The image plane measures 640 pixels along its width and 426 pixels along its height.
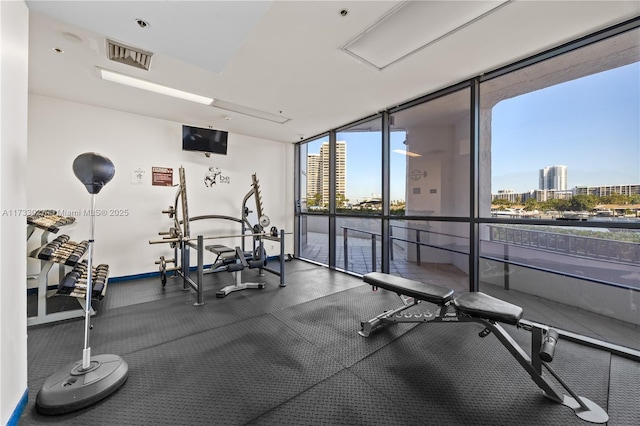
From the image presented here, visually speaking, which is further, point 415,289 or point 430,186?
point 430,186

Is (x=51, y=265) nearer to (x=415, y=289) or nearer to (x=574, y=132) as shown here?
(x=415, y=289)

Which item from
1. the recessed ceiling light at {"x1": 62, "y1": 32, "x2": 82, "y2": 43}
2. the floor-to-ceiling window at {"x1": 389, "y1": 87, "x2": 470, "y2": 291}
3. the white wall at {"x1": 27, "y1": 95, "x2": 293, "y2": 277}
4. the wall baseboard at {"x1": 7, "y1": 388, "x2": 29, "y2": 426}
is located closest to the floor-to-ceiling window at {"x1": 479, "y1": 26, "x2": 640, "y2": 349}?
the floor-to-ceiling window at {"x1": 389, "y1": 87, "x2": 470, "y2": 291}

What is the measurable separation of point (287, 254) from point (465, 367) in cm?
445

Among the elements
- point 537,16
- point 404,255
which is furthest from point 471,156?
point 404,255

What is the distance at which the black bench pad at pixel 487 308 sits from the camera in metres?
1.76

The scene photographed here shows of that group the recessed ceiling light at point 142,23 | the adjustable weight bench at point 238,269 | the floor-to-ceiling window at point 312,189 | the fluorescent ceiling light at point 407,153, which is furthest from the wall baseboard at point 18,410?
the fluorescent ceiling light at point 407,153

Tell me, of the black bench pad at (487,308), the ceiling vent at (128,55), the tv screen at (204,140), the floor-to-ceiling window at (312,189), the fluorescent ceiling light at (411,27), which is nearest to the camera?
the black bench pad at (487,308)

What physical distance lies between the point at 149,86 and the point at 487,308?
437cm

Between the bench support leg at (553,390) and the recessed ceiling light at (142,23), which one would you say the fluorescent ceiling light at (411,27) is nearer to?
the recessed ceiling light at (142,23)

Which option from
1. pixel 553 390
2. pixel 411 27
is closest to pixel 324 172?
pixel 411 27

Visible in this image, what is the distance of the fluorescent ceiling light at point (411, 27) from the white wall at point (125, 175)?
3.58 meters

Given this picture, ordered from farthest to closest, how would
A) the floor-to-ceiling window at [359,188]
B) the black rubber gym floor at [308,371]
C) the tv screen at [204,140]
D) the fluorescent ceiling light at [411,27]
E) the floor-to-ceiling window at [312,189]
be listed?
the floor-to-ceiling window at [312,189] → the tv screen at [204,140] → the floor-to-ceiling window at [359,188] → the fluorescent ceiling light at [411,27] → the black rubber gym floor at [308,371]

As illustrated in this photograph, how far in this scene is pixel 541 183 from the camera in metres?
2.77

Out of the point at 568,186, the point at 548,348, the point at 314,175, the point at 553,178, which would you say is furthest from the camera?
the point at 314,175
